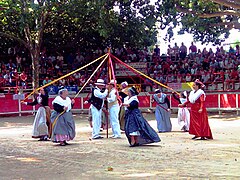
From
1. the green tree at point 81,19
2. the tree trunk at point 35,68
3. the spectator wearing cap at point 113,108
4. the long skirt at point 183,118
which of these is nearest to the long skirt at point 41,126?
the spectator wearing cap at point 113,108

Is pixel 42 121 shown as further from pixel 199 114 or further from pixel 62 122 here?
pixel 199 114

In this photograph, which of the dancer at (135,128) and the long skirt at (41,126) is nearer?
the dancer at (135,128)

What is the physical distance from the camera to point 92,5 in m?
24.0

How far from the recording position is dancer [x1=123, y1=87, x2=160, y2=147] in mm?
11484

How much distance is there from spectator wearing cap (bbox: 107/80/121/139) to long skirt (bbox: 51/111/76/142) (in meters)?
1.89

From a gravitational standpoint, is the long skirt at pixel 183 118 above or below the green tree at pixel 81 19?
below

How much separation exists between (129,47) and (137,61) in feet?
5.81

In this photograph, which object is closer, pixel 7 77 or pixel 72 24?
pixel 7 77

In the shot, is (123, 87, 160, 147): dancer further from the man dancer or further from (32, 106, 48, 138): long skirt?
(32, 106, 48, 138): long skirt

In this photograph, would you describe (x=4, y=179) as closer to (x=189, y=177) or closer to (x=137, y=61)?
(x=189, y=177)

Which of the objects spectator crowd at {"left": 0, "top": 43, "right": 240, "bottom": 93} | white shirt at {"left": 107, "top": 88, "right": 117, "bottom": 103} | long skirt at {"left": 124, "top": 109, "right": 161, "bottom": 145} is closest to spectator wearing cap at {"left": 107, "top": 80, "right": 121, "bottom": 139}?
white shirt at {"left": 107, "top": 88, "right": 117, "bottom": 103}

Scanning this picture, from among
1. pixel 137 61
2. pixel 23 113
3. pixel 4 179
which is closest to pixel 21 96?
pixel 23 113

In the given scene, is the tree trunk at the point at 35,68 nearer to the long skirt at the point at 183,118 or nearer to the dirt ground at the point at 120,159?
the long skirt at the point at 183,118

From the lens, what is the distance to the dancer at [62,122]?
11.9 meters
